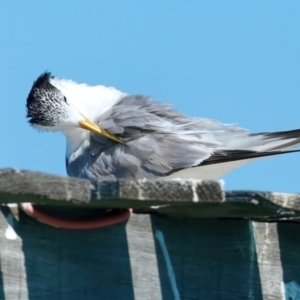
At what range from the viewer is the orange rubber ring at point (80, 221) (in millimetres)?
2146

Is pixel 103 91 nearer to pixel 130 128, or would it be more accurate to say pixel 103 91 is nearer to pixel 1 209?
pixel 130 128

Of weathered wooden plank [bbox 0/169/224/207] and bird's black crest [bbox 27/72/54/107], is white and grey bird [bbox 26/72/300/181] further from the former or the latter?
weathered wooden plank [bbox 0/169/224/207]

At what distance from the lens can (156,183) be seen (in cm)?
202

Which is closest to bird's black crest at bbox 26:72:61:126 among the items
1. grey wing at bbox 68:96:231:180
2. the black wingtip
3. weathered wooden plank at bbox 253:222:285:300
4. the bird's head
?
the bird's head

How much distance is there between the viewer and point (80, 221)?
2211mm

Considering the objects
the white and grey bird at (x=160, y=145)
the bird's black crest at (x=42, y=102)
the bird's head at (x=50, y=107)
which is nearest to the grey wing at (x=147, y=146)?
the white and grey bird at (x=160, y=145)

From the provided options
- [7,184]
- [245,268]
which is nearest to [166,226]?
[245,268]

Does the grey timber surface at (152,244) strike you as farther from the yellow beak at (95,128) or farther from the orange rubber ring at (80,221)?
the yellow beak at (95,128)

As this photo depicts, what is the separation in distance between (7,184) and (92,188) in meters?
0.18

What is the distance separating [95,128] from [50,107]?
0.80 m

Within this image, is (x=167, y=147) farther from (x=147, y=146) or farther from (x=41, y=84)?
(x=41, y=84)

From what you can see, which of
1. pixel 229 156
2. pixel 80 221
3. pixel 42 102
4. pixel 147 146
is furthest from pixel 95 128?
pixel 80 221

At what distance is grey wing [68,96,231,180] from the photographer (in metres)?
4.68

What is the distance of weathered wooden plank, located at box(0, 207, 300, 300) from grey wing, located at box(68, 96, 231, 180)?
2.17 meters
